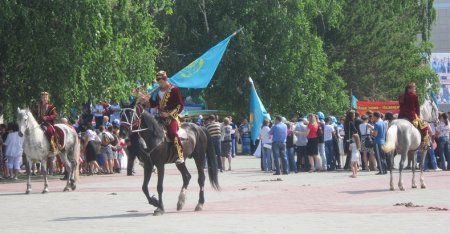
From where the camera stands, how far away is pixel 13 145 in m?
32.7

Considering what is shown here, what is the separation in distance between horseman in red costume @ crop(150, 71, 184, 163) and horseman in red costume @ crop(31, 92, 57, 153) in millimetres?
6914

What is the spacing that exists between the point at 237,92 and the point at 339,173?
29375 mm

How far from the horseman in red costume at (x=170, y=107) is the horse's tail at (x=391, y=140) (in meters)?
5.84

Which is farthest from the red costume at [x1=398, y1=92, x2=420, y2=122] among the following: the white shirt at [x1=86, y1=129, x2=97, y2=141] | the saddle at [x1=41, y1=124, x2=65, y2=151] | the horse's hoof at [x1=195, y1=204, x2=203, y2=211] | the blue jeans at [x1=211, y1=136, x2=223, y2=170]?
the white shirt at [x1=86, y1=129, x2=97, y2=141]

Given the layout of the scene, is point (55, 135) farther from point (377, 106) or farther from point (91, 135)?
point (377, 106)

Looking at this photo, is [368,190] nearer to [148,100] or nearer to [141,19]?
[148,100]

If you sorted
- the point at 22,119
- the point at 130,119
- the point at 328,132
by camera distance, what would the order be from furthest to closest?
the point at 328,132 < the point at 22,119 < the point at 130,119

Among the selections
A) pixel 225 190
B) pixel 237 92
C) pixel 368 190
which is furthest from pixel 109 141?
pixel 237 92

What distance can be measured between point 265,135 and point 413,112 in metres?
10.4

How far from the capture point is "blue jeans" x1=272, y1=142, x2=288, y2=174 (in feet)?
107

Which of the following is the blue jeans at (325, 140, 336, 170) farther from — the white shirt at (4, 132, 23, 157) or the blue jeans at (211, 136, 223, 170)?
the white shirt at (4, 132, 23, 157)

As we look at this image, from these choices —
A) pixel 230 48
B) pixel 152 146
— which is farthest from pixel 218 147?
pixel 230 48

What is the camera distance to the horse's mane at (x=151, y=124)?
1847cm

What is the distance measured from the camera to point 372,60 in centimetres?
7081
